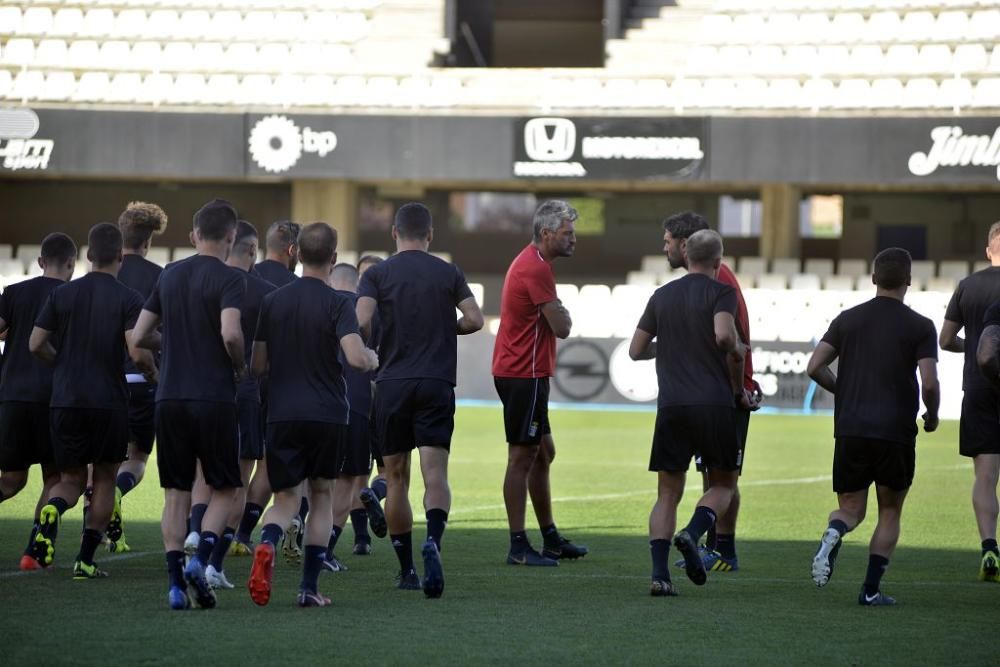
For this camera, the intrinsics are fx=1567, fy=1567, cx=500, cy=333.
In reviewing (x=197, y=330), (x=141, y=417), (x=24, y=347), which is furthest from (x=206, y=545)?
(x=141, y=417)

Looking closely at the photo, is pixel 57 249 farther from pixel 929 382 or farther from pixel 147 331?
pixel 929 382

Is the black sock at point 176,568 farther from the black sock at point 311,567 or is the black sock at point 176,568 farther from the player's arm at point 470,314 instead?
the player's arm at point 470,314

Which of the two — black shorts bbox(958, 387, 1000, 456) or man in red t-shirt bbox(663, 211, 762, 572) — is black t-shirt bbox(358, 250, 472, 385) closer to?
man in red t-shirt bbox(663, 211, 762, 572)

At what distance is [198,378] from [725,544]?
11.5 feet

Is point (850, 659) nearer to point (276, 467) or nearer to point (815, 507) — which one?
point (276, 467)

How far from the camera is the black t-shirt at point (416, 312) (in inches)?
323

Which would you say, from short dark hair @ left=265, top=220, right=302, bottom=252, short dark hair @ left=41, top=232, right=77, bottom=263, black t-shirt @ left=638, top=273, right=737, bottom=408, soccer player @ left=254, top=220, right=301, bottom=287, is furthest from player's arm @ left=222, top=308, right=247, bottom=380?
black t-shirt @ left=638, top=273, right=737, bottom=408

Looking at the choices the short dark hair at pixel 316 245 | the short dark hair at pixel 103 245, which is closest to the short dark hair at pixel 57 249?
the short dark hair at pixel 103 245

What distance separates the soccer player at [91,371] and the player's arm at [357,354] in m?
1.59

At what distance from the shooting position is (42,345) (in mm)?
8531

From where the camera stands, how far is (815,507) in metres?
13.0

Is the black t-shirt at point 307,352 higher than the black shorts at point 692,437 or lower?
higher

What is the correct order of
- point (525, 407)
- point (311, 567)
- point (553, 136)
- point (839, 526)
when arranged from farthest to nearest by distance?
point (553, 136)
point (525, 407)
point (839, 526)
point (311, 567)

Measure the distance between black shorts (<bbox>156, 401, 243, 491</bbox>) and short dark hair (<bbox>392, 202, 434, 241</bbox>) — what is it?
1374 millimetres
